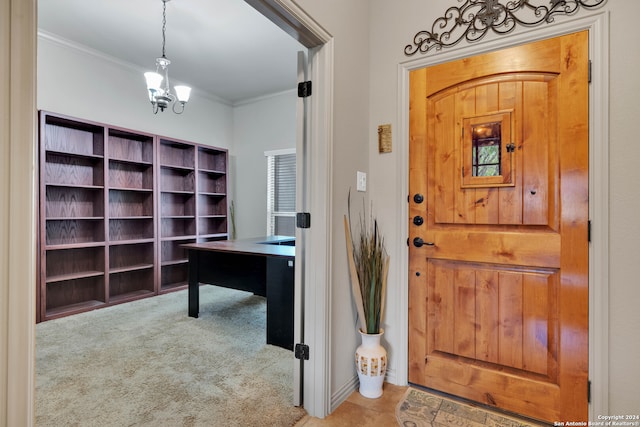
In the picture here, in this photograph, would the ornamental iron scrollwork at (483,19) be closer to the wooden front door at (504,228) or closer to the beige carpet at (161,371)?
the wooden front door at (504,228)

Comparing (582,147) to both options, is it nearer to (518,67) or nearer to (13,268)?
(518,67)

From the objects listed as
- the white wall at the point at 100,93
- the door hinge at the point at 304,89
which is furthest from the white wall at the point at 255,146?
the door hinge at the point at 304,89

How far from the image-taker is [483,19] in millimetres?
1785

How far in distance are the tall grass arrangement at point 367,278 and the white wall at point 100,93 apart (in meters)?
3.53

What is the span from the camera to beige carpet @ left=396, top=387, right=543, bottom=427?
1.62m

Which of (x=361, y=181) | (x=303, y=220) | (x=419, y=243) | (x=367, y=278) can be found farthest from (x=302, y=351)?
(x=361, y=181)

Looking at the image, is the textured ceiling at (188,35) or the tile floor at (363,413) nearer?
the tile floor at (363,413)

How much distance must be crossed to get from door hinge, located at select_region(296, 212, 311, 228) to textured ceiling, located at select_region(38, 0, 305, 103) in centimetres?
212

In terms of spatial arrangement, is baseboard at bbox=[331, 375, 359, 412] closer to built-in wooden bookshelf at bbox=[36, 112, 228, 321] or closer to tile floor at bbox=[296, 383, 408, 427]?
tile floor at bbox=[296, 383, 408, 427]

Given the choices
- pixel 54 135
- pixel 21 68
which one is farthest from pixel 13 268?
pixel 54 135

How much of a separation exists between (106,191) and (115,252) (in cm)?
84

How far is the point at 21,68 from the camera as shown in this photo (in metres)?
0.69

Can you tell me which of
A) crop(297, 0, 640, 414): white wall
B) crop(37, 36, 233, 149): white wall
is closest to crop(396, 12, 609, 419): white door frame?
crop(297, 0, 640, 414): white wall

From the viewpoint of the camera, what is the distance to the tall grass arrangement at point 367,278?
186 centimetres
